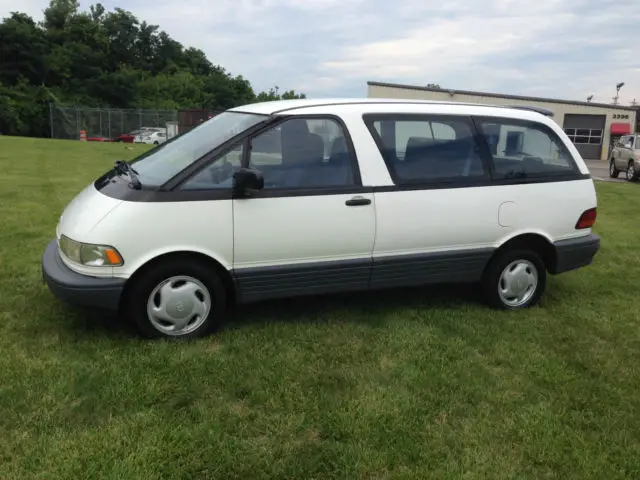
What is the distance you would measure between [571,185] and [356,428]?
10.3ft

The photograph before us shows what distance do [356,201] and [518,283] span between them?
1.74 meters

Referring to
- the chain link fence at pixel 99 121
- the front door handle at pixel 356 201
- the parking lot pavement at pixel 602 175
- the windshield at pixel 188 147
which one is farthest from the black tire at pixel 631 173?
the chain link fence at pixel 99 121

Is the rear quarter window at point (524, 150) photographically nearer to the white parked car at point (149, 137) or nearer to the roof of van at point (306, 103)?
the roof of van at point (306, 103)

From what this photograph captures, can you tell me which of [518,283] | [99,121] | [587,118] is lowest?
[518,283]

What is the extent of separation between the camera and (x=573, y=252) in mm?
5188

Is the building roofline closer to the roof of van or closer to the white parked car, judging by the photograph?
the white parked car

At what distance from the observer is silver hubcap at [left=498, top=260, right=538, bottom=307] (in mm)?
5066

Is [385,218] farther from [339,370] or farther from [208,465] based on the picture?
[208,465]

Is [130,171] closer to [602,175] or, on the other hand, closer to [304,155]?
[304,155]

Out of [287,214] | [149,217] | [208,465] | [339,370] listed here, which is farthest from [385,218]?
[208,465]

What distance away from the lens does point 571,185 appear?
5113 millimetres

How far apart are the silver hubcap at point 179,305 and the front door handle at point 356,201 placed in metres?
1.20

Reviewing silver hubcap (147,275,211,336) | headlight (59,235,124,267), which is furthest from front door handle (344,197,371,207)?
headlight (59,235,124,267)

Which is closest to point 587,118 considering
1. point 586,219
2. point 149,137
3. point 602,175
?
point 602,175
